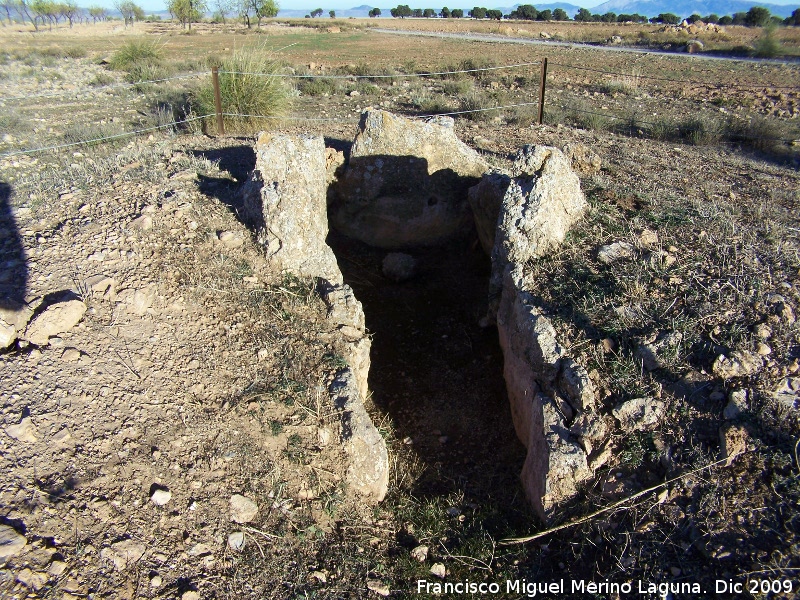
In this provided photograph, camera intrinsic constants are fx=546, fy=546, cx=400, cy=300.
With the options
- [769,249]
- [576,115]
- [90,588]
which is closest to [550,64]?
[576,115]

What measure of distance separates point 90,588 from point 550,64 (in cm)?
1939

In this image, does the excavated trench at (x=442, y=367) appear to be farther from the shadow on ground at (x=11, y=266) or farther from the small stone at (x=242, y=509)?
the shadow on ground at (x=11, y=266)

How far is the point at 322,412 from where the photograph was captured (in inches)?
138

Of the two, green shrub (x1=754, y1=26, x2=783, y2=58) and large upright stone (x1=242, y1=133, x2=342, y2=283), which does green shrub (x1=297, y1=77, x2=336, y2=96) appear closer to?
large upright stone (x1=242, y1=133, x2=342, y2=283)

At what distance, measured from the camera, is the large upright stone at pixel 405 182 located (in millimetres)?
5828

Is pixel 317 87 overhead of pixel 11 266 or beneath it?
overhead

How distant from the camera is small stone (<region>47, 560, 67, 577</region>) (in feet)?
8.23

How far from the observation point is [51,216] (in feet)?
15.1

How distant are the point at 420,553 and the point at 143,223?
3285 millimetres

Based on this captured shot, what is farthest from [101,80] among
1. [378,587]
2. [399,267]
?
[378,587]

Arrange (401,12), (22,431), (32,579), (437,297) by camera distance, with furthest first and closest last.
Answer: (401,12), (437,297), (22,431), (32,579)

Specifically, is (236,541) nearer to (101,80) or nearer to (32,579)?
(32,579)

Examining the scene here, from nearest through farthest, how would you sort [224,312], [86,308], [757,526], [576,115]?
[757,526], [86,308], [224,312], [576,115]

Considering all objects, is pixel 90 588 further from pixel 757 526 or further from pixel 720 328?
pixel 720 328
